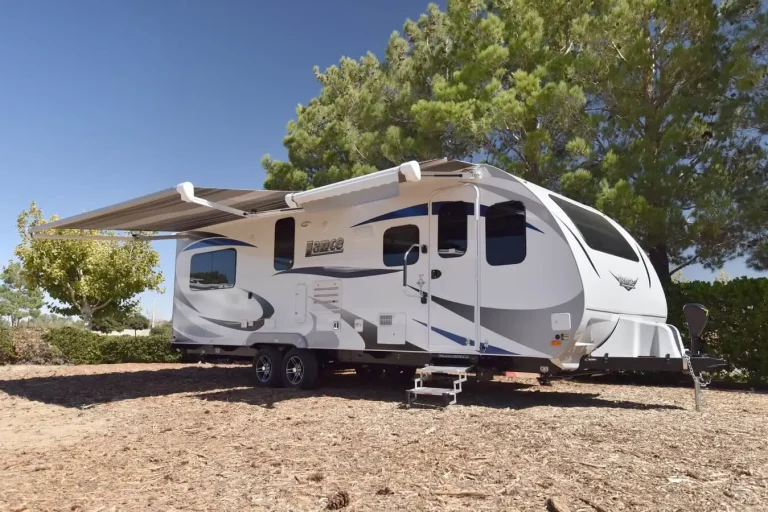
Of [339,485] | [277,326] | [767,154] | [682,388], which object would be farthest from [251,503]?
[767,154]

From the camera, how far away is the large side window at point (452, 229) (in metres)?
7.42

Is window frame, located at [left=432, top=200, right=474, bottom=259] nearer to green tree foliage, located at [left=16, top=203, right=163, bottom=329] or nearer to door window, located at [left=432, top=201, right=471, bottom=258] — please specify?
door window, located at [left=432, top=201, right=471, bottom=258]

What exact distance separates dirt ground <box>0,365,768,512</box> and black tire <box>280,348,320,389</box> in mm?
802

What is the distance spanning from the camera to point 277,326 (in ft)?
30.3

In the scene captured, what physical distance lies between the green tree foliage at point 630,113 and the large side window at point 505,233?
412cm

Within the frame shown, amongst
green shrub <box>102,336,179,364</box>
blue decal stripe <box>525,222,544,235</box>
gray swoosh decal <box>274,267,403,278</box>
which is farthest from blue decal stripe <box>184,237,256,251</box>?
green shrub <box>102,336,179,364</box>

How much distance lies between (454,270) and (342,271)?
6.09ft

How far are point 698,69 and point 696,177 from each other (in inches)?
82.7

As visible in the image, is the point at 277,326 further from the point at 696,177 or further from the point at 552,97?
the point at 696,177

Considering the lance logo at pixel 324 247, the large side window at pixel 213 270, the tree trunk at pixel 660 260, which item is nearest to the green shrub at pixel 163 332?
the large side window at pixel 213 270

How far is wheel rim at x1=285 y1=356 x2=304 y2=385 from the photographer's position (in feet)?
29.4

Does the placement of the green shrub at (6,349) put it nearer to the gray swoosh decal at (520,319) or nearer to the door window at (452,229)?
the door window at (452,229)

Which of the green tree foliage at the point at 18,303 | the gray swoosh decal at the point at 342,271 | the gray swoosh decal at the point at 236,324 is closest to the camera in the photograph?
the gray swoosh decal at the point at 342,271

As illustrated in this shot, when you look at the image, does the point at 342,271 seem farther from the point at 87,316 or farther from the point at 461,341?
the point at 87,316
